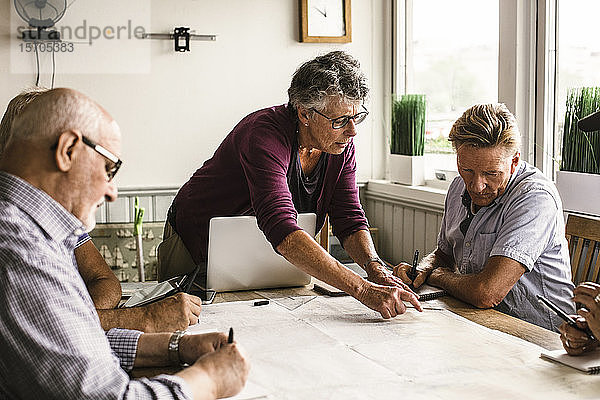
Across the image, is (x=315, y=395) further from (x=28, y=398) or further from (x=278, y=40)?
(x=278, y=40)

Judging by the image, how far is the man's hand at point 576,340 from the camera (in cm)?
163

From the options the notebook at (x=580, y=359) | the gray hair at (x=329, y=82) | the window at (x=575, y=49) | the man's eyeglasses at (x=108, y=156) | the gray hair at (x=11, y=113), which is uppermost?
the window at (x=575, y=49)

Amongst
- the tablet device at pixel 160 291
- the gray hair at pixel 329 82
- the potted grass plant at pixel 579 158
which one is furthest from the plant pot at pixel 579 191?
the tablet device at pixel 160 291

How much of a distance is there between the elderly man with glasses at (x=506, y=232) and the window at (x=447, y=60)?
1190 mm

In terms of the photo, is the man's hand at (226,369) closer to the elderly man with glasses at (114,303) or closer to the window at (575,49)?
the elderly man with glasses at (114,303)

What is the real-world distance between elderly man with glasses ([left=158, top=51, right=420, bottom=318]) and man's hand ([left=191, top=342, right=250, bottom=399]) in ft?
2.32

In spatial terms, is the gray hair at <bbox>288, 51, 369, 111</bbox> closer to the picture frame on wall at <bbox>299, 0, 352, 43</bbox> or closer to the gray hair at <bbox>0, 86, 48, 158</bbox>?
the gray hair at <bbox>0, 86, 48, 158</bbox>

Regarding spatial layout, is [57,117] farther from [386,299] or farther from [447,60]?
[447,60]

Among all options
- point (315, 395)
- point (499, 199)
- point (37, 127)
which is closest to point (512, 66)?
point (499, 199)

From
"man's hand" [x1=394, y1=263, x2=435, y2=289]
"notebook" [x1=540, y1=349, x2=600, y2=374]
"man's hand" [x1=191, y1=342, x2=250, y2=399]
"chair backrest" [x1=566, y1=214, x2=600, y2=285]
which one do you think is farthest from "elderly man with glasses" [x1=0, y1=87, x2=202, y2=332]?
"chair backrest" [x1=566, y1=214, x2=600, y2=285]

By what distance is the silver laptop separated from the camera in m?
2.25

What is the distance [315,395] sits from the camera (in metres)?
1.43

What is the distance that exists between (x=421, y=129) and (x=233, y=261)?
1770 mm

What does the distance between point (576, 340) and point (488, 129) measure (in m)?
0.79
